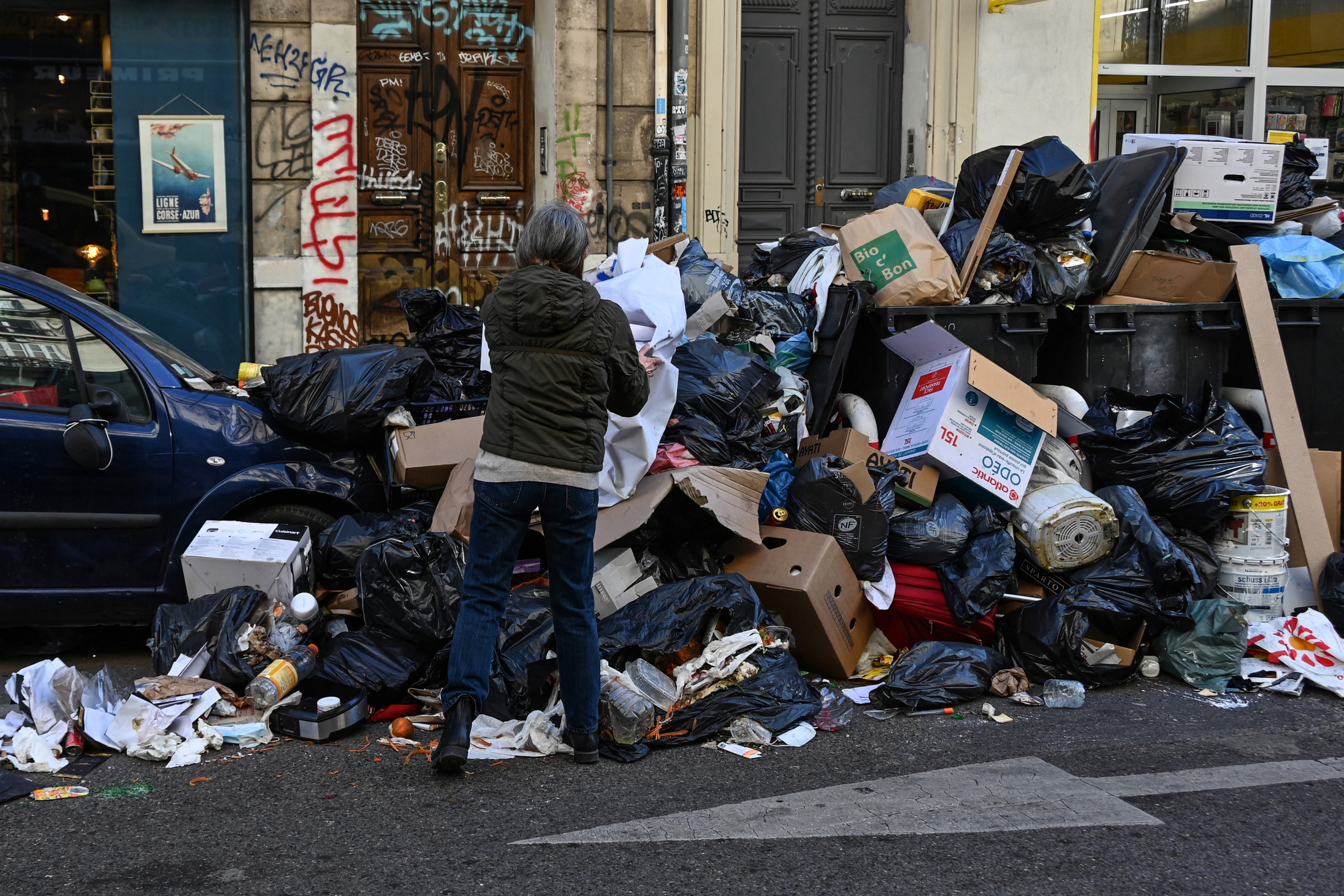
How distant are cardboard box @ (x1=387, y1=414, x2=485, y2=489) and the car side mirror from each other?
1054 mm

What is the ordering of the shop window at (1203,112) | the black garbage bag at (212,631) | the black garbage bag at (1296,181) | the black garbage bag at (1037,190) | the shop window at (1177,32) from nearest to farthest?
the black garbage bag at (212,631) → the black garbage bag at (1037,190) → the black garbage bag at (1296,181) → the shop window at (1177,32) → the shop window at (1203,112)

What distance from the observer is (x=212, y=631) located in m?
4.45

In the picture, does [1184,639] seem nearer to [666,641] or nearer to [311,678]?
[666,641]

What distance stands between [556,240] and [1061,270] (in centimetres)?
301

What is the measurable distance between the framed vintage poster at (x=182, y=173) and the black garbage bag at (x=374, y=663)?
5.24 metres

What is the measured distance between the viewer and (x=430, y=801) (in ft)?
11.7

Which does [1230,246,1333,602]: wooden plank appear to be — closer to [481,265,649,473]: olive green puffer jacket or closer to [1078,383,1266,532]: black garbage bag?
[1078,383,1266,532]: black garbage bag

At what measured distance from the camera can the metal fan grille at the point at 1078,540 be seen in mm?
4945

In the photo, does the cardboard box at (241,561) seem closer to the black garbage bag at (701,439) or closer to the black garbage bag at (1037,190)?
the black garbage bag at (701,439)

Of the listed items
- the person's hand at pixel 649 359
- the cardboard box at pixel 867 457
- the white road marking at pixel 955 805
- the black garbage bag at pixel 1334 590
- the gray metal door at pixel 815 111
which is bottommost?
the white road marking at pixel 955 805

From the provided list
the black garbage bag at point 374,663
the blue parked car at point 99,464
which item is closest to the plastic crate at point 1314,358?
the black garbage bag at point 374,663

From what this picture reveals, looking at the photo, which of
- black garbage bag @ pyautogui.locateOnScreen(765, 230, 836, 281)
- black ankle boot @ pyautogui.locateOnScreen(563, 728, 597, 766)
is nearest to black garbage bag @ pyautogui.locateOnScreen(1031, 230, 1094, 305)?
black garbage bag @ pyautogui.locateOnScreen(765, 230, 836, 281)

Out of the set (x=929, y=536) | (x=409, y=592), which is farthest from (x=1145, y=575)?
(x=409, y=592)

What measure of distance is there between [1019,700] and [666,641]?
4.26 ft
